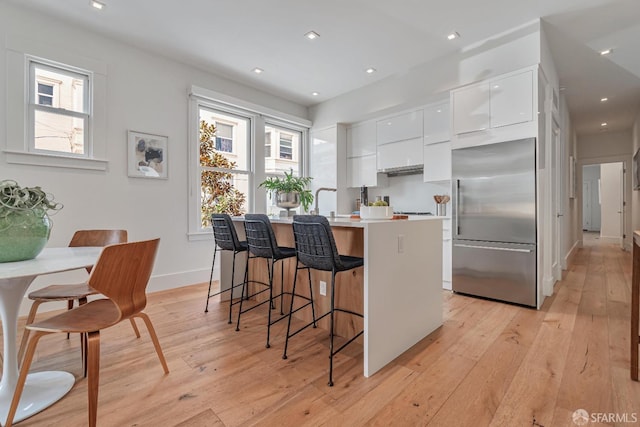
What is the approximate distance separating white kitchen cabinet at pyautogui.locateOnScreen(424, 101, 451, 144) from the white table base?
4244mm

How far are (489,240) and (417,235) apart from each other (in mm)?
1526

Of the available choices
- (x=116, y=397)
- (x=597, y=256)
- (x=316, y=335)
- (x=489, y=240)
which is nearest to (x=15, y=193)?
(x=116, y=397)

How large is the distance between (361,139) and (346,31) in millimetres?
1939

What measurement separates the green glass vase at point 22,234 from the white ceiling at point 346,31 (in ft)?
7.58

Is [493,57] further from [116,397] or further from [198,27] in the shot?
[116,397]

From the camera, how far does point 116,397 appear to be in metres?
1.61

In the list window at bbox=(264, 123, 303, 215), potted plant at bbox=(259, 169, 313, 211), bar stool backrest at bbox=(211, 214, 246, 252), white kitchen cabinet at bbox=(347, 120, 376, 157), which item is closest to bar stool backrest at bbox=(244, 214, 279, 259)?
bar stool backrest at bbox=(211, 214, 246, 252)

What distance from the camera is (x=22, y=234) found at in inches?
58.1

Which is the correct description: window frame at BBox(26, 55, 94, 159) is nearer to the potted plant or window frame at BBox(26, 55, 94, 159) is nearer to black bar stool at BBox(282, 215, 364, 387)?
the potted plant

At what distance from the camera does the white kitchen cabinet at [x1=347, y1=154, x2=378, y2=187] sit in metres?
4.78

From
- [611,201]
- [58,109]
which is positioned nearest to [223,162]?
[58,109]

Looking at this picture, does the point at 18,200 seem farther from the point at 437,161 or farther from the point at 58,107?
the point at 437,161

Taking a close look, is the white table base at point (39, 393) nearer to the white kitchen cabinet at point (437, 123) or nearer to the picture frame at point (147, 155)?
the picture frame at point (147, 155)

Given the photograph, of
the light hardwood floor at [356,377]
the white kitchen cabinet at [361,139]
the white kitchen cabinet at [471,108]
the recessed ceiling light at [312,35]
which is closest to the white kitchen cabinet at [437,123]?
the white kitchen cabinet at [471,108]
